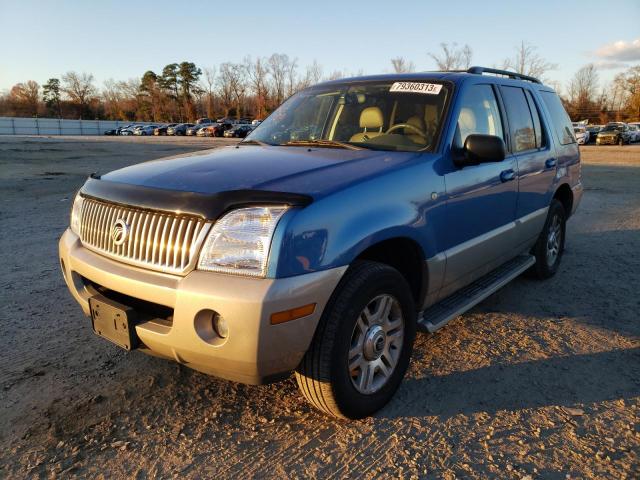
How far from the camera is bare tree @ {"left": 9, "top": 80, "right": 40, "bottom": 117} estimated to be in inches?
3536

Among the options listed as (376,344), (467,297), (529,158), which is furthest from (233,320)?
(529,158)

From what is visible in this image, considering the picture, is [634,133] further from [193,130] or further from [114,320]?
[114,320]

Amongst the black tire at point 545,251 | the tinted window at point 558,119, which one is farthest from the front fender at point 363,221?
the tinted window at point 558,119

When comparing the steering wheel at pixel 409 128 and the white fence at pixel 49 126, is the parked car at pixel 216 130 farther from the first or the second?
the steering wheel at pixel 409 128

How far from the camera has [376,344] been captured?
258 cm

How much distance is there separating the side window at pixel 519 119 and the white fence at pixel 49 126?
68293mm

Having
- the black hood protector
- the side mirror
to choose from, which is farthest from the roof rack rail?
the black hood protector

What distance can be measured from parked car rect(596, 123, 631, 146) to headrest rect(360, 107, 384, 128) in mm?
39290

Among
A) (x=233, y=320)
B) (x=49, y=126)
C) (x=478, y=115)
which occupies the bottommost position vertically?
(x=233, y=320)

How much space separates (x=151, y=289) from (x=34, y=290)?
9.29 feet

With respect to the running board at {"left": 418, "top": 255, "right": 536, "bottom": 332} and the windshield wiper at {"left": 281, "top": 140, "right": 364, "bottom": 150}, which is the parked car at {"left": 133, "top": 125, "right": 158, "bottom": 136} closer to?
the windshield wiper at {"left": 281, "top": 140, "right": 364, "bottom": 150}

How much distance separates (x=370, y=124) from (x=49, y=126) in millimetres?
72259

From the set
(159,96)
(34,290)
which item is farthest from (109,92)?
(34,290)

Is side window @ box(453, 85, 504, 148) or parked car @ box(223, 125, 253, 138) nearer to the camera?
side window @ box(453, 85, 504, 148)
